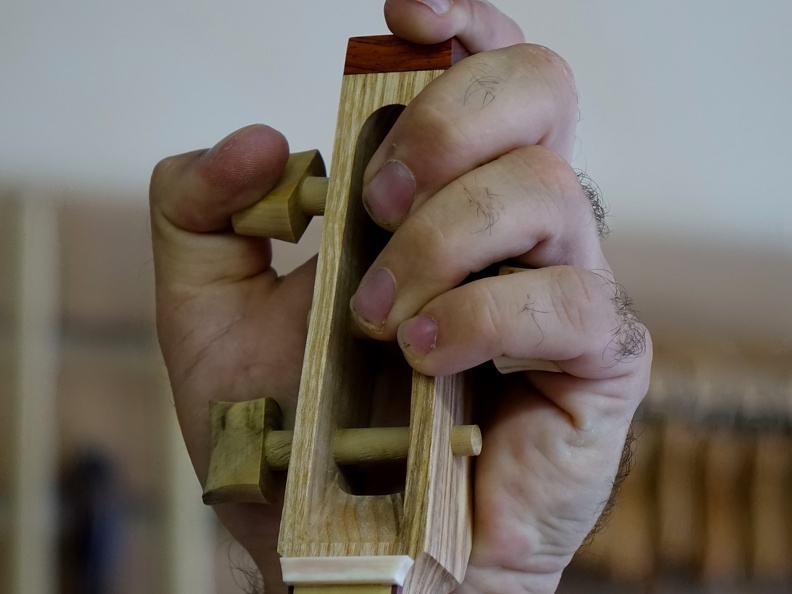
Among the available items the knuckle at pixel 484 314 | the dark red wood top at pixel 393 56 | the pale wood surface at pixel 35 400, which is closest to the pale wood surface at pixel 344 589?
the knuckle at pixel 484 314

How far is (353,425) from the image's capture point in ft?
1.32

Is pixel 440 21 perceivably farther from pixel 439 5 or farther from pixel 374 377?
pixel 374 377

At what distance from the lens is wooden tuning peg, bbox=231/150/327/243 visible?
44 centimetres

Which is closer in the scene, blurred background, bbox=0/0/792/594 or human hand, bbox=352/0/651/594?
human hand, bbox=352/0/651/594

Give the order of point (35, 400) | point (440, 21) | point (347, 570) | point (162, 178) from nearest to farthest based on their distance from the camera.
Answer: point (347, 570) → point (440, 21) → point (162, 178) → point (35, 400)

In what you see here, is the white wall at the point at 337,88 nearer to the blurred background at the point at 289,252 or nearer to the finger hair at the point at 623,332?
the blurred background at the point at 289,252

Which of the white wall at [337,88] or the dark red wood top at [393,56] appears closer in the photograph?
the dark red wood top at [393,56]

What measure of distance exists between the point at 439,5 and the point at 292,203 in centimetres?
11

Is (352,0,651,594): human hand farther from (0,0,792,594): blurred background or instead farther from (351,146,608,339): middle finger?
(0,0,792,594): blurred background

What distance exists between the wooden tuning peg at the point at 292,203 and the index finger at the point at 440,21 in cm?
8

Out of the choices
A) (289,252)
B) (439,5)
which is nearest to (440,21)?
(439,5)

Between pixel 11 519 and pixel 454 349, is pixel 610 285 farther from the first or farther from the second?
pixel 11 519

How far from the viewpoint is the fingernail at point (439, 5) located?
16.0 inches

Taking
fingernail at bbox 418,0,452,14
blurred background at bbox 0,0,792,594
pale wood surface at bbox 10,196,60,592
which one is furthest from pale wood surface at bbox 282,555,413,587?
pale wood surface at bbox 10,196,60,592
